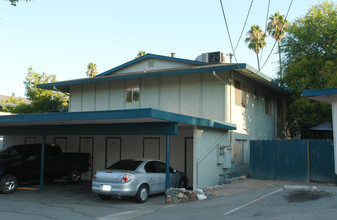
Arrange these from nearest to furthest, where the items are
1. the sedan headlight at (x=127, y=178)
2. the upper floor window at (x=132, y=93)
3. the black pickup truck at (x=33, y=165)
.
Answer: the sedan headlight at (x=127, y=178), the black pickup truck at (x=33, y=165), the upper floor window at (x=132, y=93)

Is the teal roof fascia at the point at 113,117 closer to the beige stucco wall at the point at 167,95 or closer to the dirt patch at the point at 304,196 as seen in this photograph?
the beige stucco wall at the point at 167,95

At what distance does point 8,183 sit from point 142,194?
5688 millimetres

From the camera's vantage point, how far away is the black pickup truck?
514 inches

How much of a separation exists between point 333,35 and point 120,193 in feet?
55.5

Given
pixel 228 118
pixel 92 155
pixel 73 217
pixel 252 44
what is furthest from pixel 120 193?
pixel 252 44

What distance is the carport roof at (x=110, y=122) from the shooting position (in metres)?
10.7

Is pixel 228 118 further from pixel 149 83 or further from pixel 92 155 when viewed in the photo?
pixel 92 155

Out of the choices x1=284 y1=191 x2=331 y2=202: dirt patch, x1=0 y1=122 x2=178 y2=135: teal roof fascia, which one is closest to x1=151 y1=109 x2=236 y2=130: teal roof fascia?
x1=0 y1=122 x2=178 y2=135: teal roof fascia

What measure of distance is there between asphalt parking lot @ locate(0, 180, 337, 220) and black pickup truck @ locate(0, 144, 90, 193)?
0.79 metres

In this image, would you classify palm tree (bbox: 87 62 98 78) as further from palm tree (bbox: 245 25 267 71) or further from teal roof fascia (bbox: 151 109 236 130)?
teal roof fascia (bbox: 151 109 236 130)

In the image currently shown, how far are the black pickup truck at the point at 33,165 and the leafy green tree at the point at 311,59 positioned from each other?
504 inches

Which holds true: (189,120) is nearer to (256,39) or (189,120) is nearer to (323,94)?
(323,94)

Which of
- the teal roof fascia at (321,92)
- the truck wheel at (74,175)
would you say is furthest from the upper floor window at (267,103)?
the truck wheel at (74,175)

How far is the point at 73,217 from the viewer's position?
9.02 metres
